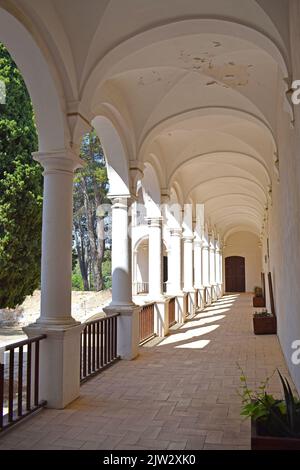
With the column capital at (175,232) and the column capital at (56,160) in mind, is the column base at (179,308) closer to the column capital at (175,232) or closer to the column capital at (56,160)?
the column capital at (175,232)

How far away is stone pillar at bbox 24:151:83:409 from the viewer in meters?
4.82

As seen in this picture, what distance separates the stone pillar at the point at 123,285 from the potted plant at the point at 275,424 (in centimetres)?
464

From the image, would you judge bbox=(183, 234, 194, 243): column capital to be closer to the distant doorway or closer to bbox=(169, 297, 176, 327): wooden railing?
bbox=(169, 297, 176, 327): wooden railing

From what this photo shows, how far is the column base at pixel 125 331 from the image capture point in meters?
7.53

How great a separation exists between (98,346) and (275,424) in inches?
165

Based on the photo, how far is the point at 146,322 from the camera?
9.50 meters

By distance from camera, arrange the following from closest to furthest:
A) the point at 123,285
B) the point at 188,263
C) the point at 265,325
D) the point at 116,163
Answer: the point at 123,285 < the point at 116,163 < the point at 265,325 < the point at 188,263

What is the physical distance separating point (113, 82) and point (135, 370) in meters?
4.83

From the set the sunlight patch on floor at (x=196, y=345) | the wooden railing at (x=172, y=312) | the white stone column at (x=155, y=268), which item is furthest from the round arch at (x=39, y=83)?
the wooden railing at (x=172, y=312)

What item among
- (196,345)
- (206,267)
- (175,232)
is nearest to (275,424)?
(196,345)

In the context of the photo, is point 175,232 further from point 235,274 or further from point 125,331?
point 235,274

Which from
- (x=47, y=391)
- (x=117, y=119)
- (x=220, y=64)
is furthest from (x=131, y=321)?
(x=220, y=64)
